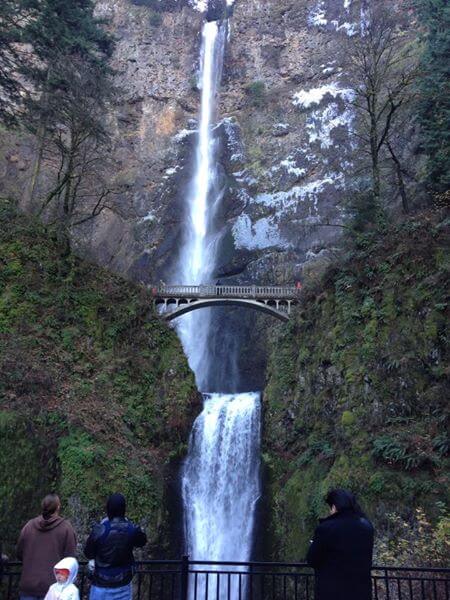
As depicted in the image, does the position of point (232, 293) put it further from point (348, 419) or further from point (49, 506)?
point (49, 506)

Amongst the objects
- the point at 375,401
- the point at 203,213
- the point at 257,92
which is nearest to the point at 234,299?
the point at 203,213

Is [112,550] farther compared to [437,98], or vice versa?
[437,98]

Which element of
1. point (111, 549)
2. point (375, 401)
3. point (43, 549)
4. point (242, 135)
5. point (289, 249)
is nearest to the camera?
point (111, 549)

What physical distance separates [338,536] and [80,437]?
12.0 metres

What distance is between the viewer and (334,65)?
1752 inches

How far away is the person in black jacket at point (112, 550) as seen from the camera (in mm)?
4742

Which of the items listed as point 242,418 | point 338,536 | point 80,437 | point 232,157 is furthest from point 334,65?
point 338,536

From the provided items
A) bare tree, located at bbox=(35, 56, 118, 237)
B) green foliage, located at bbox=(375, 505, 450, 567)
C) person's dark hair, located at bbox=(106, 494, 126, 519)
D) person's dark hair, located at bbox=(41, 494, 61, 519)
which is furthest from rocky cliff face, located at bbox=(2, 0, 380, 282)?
person's dark hair, located at bbox=(106, 494, 126, 519)

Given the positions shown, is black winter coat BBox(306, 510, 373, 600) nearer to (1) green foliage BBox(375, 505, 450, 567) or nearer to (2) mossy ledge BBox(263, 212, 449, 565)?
(1) green foliage BBox(375, 505, 450, 567)

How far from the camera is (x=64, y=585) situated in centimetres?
440

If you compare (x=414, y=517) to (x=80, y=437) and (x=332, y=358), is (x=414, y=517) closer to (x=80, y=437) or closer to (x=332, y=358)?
(x=332, y=358)

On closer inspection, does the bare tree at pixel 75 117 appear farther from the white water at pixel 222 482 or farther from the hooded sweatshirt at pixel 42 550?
the hooded sweatshirt at pixel 42 550

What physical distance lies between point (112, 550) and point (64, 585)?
507mm

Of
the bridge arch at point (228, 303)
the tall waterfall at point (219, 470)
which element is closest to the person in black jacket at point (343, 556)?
the tall waterfall at point (219, 470)
